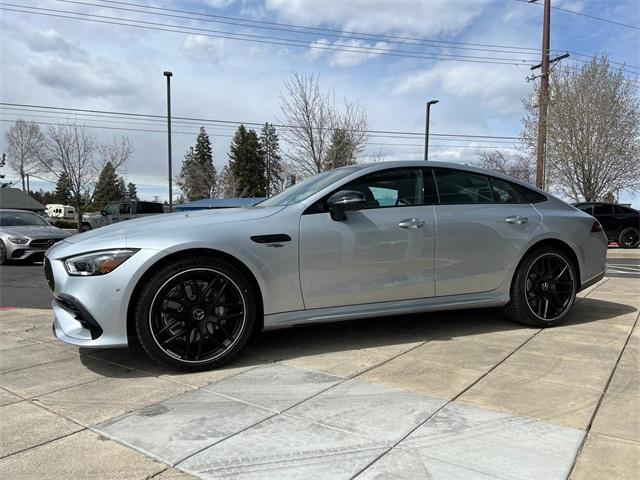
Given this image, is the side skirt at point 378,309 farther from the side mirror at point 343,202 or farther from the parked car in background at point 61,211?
the parked car in background at point 61,211

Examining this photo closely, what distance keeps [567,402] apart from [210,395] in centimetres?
217

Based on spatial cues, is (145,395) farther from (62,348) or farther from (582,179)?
(582,179)

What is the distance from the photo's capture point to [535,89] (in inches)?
974

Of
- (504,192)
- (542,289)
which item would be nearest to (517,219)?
(504,192)

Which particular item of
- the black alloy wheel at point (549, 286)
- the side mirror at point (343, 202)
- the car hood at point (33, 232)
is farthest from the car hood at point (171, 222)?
the car hood at point (33, 232)

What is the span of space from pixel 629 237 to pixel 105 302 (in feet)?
62.9

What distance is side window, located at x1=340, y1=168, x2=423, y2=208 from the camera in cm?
426

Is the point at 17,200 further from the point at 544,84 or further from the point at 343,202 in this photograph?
the point at 343,202

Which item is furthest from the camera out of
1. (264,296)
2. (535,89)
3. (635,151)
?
(535,89)

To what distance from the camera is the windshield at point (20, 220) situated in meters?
13.3

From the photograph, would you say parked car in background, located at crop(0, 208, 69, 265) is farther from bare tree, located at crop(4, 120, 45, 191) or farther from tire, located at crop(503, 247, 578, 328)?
bare tree, located at crop(4, 120, 45, 191)

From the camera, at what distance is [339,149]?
2394cm

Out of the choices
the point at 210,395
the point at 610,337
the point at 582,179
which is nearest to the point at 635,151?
the point at 582,179

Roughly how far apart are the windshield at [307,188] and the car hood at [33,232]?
32.9 feet
